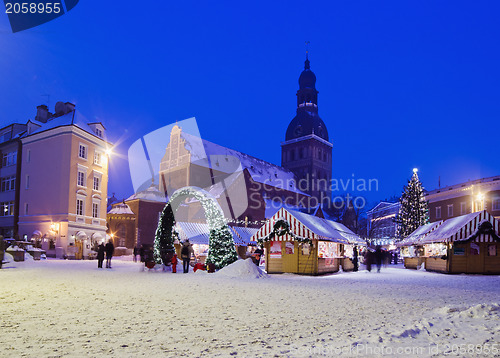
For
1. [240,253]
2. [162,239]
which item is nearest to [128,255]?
[240,253]

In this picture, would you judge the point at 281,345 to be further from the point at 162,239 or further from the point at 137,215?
the point at 137,215

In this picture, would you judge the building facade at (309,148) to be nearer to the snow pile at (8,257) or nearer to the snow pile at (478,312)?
the snow pile at (8,257)

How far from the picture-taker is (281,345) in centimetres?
580

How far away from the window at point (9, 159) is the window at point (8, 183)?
→ 1.63 m

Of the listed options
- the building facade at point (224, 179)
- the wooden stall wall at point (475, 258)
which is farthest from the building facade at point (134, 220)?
the wooden stall wall at point (475, 258)

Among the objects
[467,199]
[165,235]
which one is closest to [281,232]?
[165,235]

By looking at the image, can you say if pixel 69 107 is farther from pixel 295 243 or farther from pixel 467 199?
pixel 467 199

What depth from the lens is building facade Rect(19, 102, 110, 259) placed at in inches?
1511

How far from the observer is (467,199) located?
49.4m

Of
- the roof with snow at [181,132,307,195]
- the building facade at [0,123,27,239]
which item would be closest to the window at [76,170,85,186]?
the building facade at [0,123,27,239]

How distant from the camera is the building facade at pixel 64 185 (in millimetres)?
38375

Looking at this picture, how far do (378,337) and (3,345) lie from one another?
5397 millimetres

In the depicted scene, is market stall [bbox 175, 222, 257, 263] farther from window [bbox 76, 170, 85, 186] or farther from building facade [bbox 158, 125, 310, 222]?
window [bbox 76, 170, 85, 186]

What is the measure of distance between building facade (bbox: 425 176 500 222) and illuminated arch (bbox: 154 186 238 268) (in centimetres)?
3533
